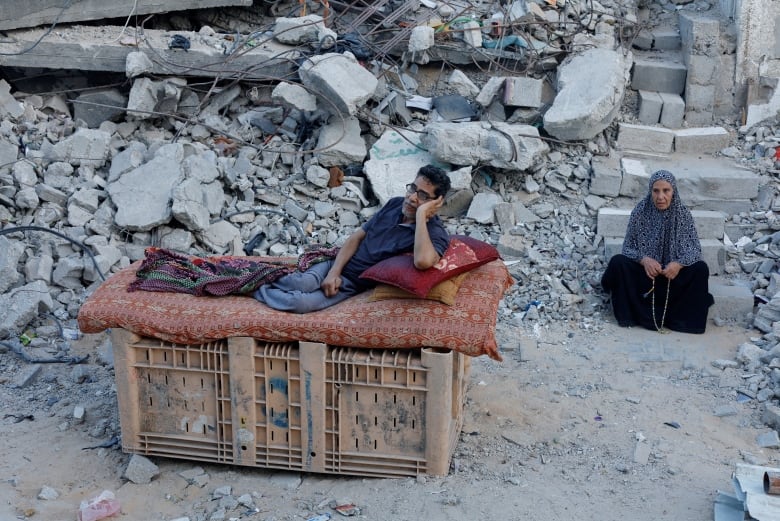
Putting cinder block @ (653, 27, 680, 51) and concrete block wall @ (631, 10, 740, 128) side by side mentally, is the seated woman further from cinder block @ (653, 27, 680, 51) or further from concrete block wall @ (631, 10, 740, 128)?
cinder block @ (653, 27, 680, 51)

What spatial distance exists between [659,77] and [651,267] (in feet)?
10.8

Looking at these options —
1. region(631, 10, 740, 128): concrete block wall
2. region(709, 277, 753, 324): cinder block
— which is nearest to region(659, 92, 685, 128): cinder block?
region(631, 10, 740, 128): concrete block wall

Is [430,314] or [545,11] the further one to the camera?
[545,11]

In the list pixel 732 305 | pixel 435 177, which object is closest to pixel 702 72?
pixel 732 305

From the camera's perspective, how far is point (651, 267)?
659 centimetres

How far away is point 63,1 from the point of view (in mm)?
8539

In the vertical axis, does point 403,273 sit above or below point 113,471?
above

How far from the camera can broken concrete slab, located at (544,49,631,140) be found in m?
7.99

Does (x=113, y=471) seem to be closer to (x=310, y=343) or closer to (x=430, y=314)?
(x=310, y=343)

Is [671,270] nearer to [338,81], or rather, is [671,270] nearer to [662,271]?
[662,271]

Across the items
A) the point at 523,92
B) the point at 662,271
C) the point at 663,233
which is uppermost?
the point at 523,92

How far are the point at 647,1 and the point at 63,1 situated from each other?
6311 millimetres

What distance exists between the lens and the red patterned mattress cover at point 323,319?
14.3 ft

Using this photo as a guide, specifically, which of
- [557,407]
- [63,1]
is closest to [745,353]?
[557,407]
